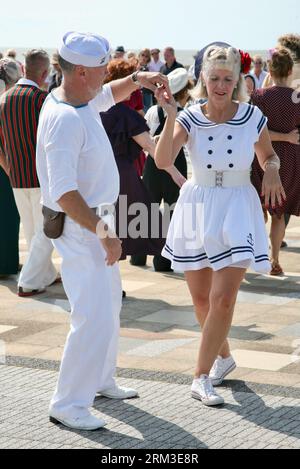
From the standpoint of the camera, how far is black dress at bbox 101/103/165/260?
325 inches

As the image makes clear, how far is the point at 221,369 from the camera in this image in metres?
6.01

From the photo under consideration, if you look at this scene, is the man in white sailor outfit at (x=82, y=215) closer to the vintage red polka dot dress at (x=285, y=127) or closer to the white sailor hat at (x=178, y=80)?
the white sailor hat at (x=178, y=80)

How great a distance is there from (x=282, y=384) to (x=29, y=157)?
3.55m

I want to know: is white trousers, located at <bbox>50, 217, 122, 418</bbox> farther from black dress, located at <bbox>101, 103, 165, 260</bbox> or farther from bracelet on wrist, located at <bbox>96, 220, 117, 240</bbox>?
black dress, located at <bbox>101, 103, 165, 260</bbox>

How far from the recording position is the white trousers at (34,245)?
8633 millimetres

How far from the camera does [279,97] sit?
9.21 m

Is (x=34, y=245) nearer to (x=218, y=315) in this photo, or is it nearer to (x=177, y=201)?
(x=177, y=201)

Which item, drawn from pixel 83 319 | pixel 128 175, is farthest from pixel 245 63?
pixel 128 175

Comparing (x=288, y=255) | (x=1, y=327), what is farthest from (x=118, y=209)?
(x=288, y=255)

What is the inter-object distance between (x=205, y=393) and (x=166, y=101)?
4.90 ft

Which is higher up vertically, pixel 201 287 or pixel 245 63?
pixel 245 63

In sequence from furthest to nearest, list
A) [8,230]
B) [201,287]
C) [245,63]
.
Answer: [8,230] < [245,63] < [201,287]

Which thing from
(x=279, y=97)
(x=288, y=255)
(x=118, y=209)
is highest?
(x=279, y=97)
